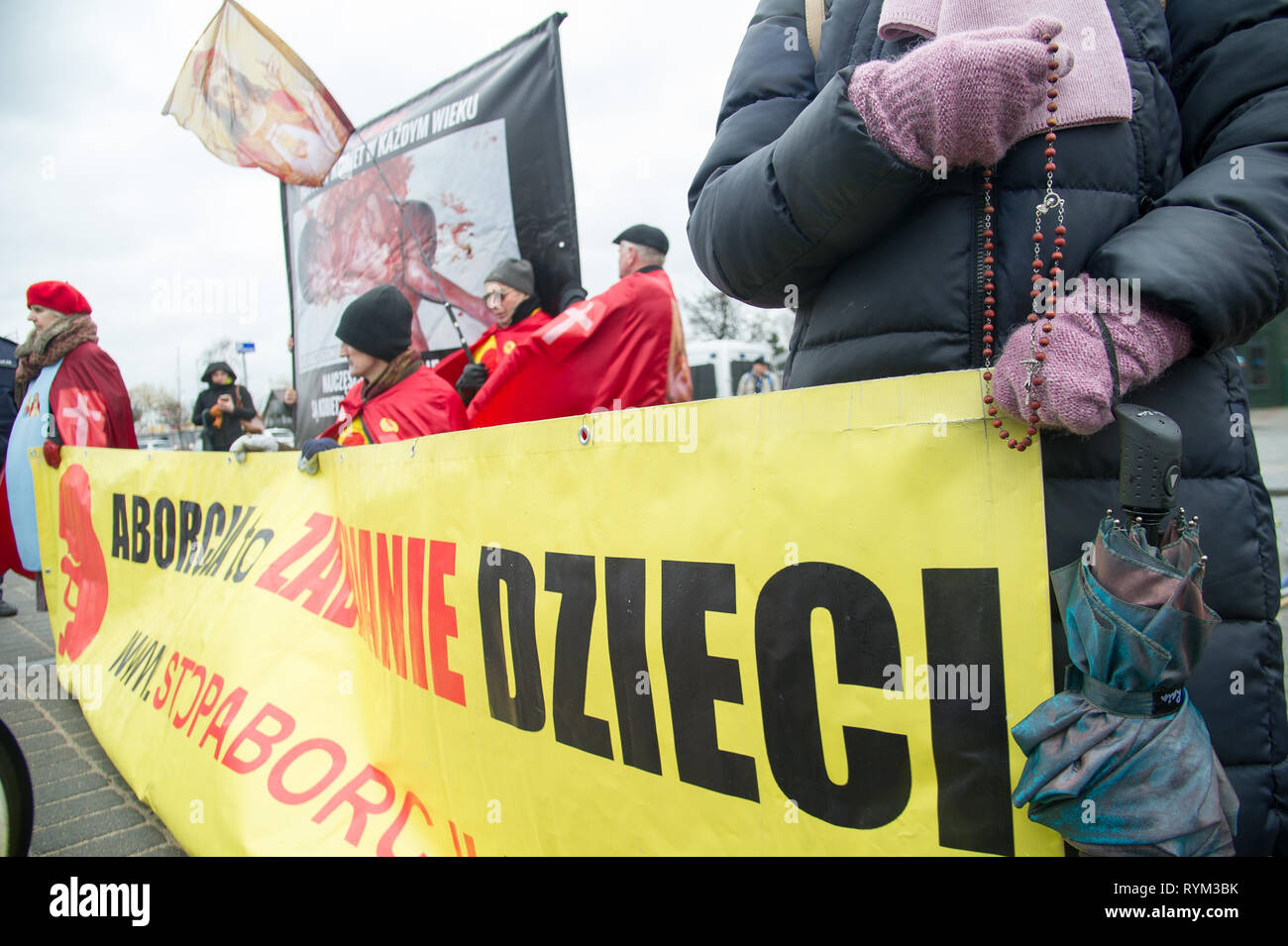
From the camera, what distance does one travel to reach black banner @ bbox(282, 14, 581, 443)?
4.16 metres

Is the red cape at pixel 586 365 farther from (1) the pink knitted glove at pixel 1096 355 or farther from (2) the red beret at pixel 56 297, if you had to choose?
(2) the red beret at pixel 56 297

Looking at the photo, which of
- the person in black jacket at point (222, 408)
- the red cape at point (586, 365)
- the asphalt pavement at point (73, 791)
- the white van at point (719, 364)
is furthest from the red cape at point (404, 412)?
the white van at point (719, 364)

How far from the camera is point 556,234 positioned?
4145 mm

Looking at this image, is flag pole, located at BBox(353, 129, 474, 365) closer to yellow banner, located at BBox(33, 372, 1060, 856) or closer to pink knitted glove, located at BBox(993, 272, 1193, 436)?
yellow banner, located at BBox(33, 372, 1060, 856)

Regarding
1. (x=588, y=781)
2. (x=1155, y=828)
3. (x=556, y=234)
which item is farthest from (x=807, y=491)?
(x=556, y=234)

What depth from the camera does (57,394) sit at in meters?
4.44

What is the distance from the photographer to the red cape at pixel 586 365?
11.6 feet

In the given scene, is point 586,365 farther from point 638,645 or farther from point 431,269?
point 638,645

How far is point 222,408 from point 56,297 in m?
3.51

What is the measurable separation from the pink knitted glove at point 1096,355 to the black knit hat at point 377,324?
10.3 ft

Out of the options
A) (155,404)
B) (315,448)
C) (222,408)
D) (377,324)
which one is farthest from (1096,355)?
(155,404)
